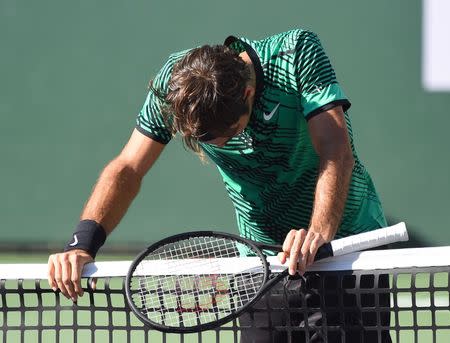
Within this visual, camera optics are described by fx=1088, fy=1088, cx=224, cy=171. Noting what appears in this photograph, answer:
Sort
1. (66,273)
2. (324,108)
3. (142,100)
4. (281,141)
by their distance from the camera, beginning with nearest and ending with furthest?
(66,273)
(324,108)
(281,141)
(142,100)

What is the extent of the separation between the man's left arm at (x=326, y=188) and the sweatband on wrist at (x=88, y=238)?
515 millimetres

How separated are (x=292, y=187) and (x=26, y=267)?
765 mm

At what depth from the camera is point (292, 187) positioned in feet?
9.69

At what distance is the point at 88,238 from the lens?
264cm

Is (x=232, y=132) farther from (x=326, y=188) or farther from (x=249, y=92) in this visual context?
(x=326, y=188)

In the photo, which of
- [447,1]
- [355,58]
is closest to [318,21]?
[355,58]

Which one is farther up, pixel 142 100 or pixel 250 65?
pixel 142 100

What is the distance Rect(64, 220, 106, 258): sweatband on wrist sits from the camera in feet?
8.57

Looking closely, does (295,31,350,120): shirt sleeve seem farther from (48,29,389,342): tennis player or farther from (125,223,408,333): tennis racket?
(125,223,408,333): tennis racket

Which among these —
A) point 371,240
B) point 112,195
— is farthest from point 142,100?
point 371,240

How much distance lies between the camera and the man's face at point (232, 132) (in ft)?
8.55

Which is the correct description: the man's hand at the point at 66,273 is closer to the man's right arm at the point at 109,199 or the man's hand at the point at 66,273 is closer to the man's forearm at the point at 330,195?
the man's right arm at the point at 109,199

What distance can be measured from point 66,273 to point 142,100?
421cm

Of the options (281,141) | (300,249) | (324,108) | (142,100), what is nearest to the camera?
(300,249)
